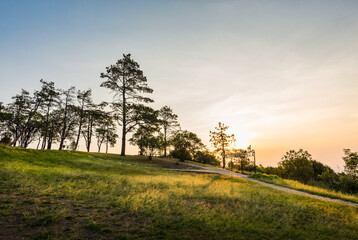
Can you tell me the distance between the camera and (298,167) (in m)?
38.7

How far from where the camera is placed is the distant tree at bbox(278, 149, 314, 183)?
124ft

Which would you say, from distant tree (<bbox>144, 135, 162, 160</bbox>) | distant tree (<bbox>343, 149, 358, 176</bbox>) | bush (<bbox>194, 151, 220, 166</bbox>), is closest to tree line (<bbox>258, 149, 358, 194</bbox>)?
distant tree (<bbox>343, 149, 358, 176</bbox>)

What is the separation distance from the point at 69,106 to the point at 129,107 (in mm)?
18040

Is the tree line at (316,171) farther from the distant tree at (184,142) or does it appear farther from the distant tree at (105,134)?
the distant tree at (105,134)

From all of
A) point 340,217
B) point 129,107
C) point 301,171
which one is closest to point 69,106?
point 129,107

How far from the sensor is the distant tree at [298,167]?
37.8m

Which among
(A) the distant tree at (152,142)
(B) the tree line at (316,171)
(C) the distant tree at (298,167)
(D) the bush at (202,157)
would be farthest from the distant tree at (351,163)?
(D) the bush at (202,157)

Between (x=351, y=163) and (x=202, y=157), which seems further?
(x=202, y=157)

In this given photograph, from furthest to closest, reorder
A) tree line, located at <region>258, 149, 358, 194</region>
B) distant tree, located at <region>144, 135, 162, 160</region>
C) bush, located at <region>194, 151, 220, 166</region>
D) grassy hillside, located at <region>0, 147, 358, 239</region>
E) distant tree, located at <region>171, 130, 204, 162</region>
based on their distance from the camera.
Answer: bush, located at <region>194, 151, 220, 166</region> < distant tree, located at <region>171, 130, 204, 162</region> < distant tree, located at <region>144, 135, 162, 160</region> < tree line, located at <region>258, 149, 358, 194</region> < grassy hillside, located at <region>0, 147, 358, 239</region>

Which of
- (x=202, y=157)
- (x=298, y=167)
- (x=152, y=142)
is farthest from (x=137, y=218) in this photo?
(x=202, y=157)

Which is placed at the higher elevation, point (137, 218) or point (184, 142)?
point (184, 142)

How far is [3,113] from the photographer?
38.8 meters

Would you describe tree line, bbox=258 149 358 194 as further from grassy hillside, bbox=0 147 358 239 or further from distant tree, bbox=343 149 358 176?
grassy hillside, bbox=0 147 358 239

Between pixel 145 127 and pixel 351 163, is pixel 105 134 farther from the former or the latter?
pixel 351 163
